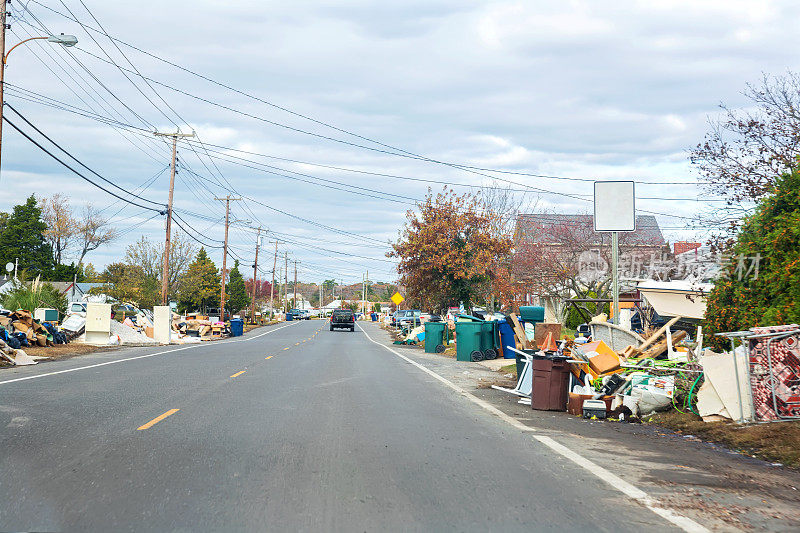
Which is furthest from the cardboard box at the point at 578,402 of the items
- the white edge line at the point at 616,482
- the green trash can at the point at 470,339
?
the green trash can at the point at 470,339

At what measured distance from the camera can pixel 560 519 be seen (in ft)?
17.3

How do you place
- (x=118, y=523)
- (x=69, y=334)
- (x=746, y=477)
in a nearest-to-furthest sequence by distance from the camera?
(x=118, y=523)
(x=746, y=477)
(x=69, y=334)

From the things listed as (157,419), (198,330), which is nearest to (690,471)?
(157,419)

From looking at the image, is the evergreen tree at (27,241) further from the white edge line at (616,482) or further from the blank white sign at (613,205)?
the white edge line at (616,482)

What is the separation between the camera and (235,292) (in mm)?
90000

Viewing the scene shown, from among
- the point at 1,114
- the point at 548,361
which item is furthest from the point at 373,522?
the point at 1,114

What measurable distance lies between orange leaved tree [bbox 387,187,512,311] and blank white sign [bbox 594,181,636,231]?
21982 millimetres

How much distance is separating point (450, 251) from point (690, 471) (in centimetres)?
3024

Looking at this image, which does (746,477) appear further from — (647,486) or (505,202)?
(505,202)

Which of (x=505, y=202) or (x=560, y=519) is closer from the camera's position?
(x=560, y=519)

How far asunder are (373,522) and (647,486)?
269 cm

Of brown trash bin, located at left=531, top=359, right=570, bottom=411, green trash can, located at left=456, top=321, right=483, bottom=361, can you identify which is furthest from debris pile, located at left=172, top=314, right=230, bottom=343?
brown trash bin, located at left=531, top=359, right=570, bottom=411

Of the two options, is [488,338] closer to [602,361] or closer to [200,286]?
[602,361]

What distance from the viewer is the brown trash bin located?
12.1m
